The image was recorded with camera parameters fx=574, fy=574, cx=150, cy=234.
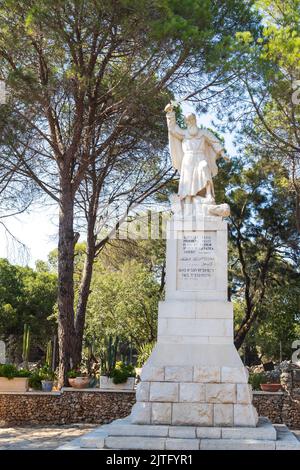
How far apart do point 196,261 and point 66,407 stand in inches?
208

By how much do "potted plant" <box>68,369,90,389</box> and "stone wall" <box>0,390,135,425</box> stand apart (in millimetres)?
158

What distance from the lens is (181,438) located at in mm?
6855

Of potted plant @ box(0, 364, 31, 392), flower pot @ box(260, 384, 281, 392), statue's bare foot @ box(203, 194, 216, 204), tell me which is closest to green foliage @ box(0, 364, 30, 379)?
potted plant @ box(0, 364, 31, 392)

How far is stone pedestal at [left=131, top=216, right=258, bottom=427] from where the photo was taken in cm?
738

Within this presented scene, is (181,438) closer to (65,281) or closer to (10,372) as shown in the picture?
(10,372)

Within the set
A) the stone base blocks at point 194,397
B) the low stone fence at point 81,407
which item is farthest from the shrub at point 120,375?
the stone base blocks at point 194,397

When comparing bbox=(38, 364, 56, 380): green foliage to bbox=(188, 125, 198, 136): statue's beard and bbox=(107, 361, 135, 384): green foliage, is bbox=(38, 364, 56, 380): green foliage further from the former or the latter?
bbox=(188, 125, 198, 136): statue's beard

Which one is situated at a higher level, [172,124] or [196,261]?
[172,124]

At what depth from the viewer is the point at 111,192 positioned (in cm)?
1625

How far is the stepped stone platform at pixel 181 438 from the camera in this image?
6578 mm

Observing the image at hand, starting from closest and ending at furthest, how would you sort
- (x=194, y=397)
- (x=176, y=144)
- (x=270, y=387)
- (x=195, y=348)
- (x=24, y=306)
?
1. (x=194, y=397)
2. (x=195, y=348)
3. (x=176, y=144)
4. (x=270, y=387)
5. (x=24, y=306)

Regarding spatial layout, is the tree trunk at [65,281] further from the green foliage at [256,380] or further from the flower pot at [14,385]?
the green foliage at [256,380]

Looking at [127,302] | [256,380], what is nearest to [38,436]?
[256,380]
